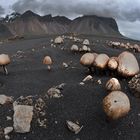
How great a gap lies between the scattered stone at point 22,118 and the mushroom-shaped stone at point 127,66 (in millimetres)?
3906

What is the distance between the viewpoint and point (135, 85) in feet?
38.0

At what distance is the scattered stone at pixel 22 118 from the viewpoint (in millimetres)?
9625

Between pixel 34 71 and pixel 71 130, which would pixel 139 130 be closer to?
pixel 71 130

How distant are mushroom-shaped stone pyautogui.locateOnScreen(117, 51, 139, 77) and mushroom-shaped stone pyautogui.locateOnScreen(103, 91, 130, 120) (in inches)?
123

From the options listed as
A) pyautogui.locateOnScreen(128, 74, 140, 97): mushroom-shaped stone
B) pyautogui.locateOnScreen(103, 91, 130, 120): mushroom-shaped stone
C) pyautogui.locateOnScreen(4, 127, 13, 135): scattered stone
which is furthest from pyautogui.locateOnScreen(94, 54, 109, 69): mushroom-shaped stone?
pyautogui.locateOnScreen(4, 127, 13, 135): scattered stone

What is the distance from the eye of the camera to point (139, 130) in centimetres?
991

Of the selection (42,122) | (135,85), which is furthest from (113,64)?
(42,122)

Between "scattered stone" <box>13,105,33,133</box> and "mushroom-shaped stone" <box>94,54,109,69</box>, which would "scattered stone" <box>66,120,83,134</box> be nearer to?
"scattered stone" <box>13,105,33,133</box>

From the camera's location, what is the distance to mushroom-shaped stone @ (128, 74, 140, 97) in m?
11.4

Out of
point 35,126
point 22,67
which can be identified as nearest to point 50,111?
point 35,126

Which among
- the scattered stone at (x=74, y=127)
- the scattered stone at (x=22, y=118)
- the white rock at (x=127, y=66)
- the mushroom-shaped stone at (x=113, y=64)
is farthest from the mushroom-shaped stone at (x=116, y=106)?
the mushroom-shaped stone at (x=113, y=64)

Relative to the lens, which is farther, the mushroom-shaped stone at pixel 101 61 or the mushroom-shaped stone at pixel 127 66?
the mushroom-shaped stone at pixel 101 61

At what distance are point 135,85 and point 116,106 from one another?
7.48 feet

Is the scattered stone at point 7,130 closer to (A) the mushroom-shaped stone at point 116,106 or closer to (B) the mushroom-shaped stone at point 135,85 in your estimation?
(A) the mushroom-shaped stone at point 116,106
